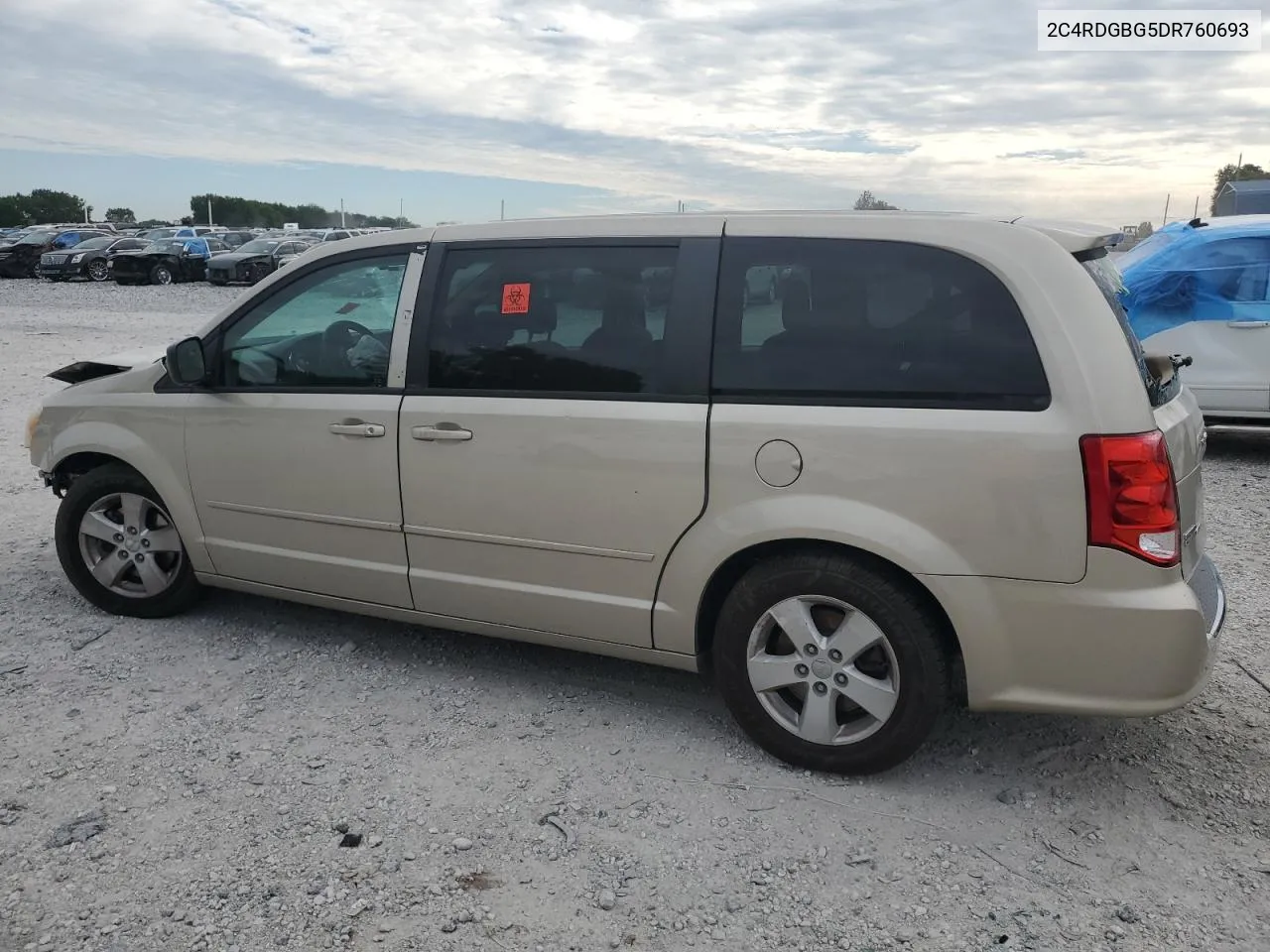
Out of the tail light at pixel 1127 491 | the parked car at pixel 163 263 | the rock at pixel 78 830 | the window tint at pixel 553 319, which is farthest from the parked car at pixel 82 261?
the tail light at pixel 1127 491

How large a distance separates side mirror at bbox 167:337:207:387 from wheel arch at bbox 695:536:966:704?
2.32 metres

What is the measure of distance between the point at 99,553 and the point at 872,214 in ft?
12.2

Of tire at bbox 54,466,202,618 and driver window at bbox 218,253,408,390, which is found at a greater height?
driver window at bbox 218,253,408,390

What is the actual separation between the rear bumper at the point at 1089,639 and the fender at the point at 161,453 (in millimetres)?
3093

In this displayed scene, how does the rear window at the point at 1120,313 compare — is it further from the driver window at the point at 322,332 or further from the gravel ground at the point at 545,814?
the driver window at the point at 322,332

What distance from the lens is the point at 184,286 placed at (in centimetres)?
3178

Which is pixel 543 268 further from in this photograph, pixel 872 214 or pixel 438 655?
pixel 438 655

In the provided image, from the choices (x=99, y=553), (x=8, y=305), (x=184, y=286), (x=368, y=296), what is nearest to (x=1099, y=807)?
(x=368, y=296)

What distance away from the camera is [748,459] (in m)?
3.37

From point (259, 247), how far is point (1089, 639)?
111 ft

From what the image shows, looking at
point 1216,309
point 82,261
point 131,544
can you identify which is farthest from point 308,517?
point 82,261

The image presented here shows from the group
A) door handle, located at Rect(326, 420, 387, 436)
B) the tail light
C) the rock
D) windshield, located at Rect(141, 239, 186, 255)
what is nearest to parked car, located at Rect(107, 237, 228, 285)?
windshield, located at Rect(141, 239, 186, 255)

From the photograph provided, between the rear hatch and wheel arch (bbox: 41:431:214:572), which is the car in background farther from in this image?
the rear hatch

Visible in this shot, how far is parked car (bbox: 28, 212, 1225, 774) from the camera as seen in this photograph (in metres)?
3.06
